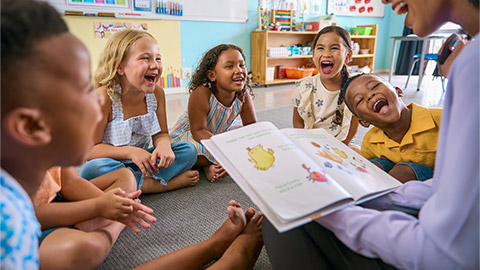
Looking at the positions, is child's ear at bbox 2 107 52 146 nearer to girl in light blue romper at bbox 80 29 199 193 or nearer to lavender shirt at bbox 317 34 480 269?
lavender shirt at bbox 317 34 480 269

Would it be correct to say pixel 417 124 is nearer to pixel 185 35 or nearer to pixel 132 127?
pixel 132 127

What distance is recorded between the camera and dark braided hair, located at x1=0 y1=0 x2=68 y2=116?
0.35 meters

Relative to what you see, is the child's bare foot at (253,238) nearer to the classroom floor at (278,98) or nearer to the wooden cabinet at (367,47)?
the classroom floor at (278,98)

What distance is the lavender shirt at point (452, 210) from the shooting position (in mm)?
347

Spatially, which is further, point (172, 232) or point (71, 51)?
point (172, 232)

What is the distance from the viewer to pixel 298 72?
413cm

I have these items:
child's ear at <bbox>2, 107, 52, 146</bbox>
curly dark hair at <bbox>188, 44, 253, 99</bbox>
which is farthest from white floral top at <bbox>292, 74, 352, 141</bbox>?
child's ear at <bbox>2, 107, 52, 146</bbox>

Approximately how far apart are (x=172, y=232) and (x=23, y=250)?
1.98ft

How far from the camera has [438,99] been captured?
9.68 ft

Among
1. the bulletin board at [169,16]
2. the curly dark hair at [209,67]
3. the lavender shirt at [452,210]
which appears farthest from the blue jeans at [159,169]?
the bulletin board at [169,16]

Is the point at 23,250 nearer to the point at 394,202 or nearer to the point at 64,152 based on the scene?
the point at 64,152

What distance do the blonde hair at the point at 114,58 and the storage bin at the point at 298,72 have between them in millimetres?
3121

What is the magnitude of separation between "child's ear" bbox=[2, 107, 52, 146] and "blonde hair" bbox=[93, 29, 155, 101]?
809mm

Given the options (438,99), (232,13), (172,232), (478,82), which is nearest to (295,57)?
(232,13)
